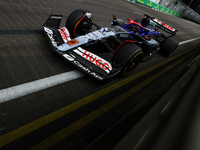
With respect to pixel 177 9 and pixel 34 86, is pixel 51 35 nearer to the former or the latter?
pixel 34 86

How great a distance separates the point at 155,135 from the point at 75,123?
1272 mm

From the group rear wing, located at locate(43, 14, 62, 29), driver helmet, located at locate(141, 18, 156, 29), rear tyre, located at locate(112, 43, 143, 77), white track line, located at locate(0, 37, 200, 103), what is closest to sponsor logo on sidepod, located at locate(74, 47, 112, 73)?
rear tyre, located at locate(112, 43, 143, 77)

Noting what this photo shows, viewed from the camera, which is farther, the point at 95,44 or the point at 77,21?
the point at 77,21

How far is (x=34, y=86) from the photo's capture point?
6.73ft

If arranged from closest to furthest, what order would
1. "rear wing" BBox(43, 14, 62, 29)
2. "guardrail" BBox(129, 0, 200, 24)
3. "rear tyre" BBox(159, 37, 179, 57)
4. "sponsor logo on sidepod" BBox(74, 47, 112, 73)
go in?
"sponsor logo on sidepod" BBox(74, 47, 112, 73), "rear wing" BBox(43, 14, 62, 29), "rear tyre" BBox(159, 37, 179, 57), "guardrail" BBox(129, 0, 200, 24)

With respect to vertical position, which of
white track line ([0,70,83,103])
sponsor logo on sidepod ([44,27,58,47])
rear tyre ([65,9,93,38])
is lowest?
white track line ([0,70,83,103])

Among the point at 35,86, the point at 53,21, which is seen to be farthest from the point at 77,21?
the point at 35,86

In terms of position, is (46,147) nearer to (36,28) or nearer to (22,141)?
(22,141)

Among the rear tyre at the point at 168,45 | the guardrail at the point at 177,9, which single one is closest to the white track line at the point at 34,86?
the rear tyre at the point at 168,45

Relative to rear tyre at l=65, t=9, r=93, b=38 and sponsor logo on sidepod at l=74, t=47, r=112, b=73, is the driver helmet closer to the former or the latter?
rear tyre at l=65, t=9, r=93, b=38

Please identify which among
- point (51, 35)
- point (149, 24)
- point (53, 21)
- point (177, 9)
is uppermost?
point (177, 9)

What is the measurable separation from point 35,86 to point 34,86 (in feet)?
0.05

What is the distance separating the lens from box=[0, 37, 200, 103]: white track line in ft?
5.92

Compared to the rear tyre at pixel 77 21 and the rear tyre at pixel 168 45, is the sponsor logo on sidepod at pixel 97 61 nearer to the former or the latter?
the rear tyre at pixel 77 21
